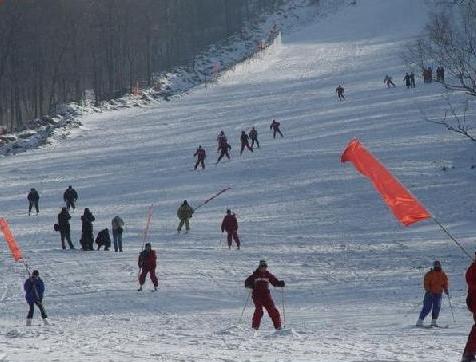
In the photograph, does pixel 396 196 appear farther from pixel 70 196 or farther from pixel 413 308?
pixel 70 196

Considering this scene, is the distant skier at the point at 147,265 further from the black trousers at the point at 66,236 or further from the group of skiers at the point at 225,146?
the group of skiers at the point at 225,146

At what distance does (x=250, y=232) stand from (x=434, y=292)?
12.4m

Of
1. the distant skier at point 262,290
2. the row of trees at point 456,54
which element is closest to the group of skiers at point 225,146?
the row of trees at point 456,54

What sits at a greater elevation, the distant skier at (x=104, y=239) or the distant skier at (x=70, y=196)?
the distant skier at (x=70, y=196)

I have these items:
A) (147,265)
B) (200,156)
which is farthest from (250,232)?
(200,156)

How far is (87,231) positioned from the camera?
25.5m

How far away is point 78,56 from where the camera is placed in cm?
7419

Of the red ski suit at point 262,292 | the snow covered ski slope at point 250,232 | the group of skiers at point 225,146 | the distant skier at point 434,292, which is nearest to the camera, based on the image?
the snow covered ski slope at point 250,232

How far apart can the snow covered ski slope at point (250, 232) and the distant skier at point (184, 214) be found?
47cm

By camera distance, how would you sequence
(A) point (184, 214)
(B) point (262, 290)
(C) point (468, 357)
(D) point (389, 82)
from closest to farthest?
(C) point (468, 357), (B) point (262, 290), (A) point (184, 214), (D) point (389, 82)

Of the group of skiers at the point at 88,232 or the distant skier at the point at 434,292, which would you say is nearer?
the distant skier at the point at 434,292

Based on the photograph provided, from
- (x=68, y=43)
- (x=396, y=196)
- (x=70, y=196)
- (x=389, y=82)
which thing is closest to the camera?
(x=396, y=196)

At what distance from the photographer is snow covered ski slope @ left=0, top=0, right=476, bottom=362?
48.1 ft

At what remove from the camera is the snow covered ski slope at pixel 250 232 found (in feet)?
48.1
